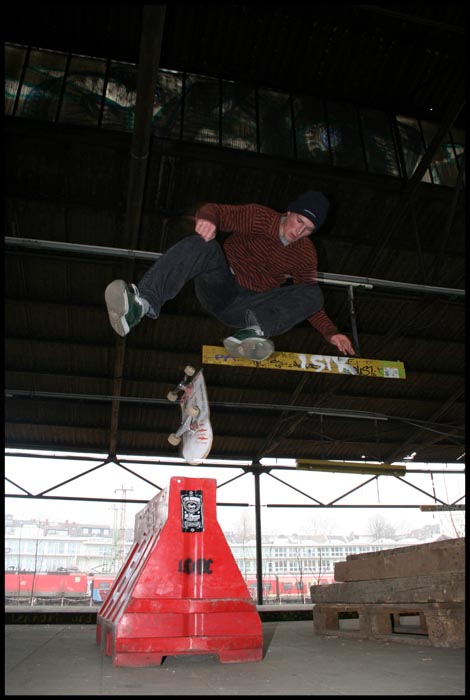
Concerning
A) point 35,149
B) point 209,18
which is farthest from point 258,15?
point 35,149

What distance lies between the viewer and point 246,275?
3.73 meters

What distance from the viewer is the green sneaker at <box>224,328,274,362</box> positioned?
379cm

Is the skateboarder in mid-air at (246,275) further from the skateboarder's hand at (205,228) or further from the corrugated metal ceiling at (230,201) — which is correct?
the corrugated metal ceiling at (230,201)

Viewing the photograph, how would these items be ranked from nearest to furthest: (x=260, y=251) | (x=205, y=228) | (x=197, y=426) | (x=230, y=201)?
(x=205, y=228), (x=260, y=251), (x=197, y=426), (x=230, y=201)

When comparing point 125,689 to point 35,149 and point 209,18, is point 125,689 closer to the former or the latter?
point 35,149

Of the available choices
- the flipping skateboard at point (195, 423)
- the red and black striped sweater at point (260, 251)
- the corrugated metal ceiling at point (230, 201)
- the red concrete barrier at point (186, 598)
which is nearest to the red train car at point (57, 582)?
the corrugated metal ceiling at point (230, 201)

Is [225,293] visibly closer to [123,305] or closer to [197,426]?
[123,305]

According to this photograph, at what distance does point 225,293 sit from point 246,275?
214 millimetres

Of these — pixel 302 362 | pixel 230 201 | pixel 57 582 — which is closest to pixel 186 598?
pixel 302 362

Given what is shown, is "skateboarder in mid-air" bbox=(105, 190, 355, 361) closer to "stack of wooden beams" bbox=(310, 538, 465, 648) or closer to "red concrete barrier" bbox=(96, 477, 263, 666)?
"red concrete barrier" bbox=(96, 477, 263, 666)

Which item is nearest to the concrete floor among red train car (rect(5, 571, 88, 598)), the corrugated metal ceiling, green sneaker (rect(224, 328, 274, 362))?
green sneaker (rect(224, 328, 274, 362))

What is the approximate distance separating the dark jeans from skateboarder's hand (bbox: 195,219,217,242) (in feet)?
0.66

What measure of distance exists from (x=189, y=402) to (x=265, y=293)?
166cm

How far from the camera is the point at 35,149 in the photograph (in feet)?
23.2
